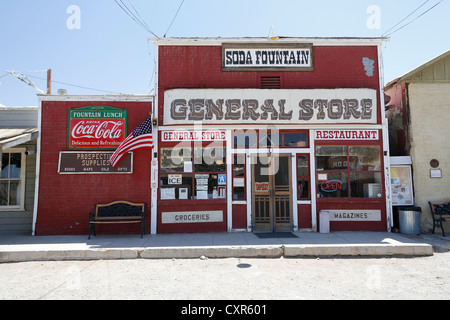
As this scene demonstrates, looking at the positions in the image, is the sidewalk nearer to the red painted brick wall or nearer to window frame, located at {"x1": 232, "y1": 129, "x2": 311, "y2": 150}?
the red painted brick wall

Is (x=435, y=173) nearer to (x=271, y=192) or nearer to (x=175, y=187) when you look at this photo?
(x=271, y=192)

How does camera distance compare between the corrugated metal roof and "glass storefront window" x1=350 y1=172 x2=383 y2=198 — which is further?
"glass storefront window" x1=350 y1=172 x2=383 y2=198

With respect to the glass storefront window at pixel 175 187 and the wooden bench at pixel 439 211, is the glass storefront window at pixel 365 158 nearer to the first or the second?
the wooden bench at pixel 439 211

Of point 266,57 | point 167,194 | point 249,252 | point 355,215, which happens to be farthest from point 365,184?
point 167,194

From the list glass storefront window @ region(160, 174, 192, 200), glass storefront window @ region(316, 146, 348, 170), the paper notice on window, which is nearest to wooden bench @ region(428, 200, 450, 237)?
glass storefront window @ region(316, 146, 348, 170)

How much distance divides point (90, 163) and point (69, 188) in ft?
3.28

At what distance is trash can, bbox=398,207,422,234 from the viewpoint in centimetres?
951

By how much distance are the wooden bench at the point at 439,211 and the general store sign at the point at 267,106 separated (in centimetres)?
331

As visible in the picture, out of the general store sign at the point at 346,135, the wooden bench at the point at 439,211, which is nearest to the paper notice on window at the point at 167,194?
the general store sign at the point at 346,135

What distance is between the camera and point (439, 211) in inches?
385

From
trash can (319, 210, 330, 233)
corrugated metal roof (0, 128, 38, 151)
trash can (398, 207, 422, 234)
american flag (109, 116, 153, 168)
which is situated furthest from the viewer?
trash can (319, 210, 330, 233)

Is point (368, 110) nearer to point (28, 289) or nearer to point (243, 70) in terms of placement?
point (243, 70)

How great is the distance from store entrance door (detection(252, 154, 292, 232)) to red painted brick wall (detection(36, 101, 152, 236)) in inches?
135

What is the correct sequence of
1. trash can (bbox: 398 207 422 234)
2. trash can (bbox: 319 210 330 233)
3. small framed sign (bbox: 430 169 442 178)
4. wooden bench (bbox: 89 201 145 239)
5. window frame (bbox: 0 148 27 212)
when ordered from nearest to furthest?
1. wooden bench (bbox: 89 201 145 239)
2. trash can (bbox: 398 207 422 234)
3. trash can (bbox: 319 210 330 233)
4. small framed sign (bbox: 430 169 442 178)
5. window frame (bbox: 0 148 27 212)
